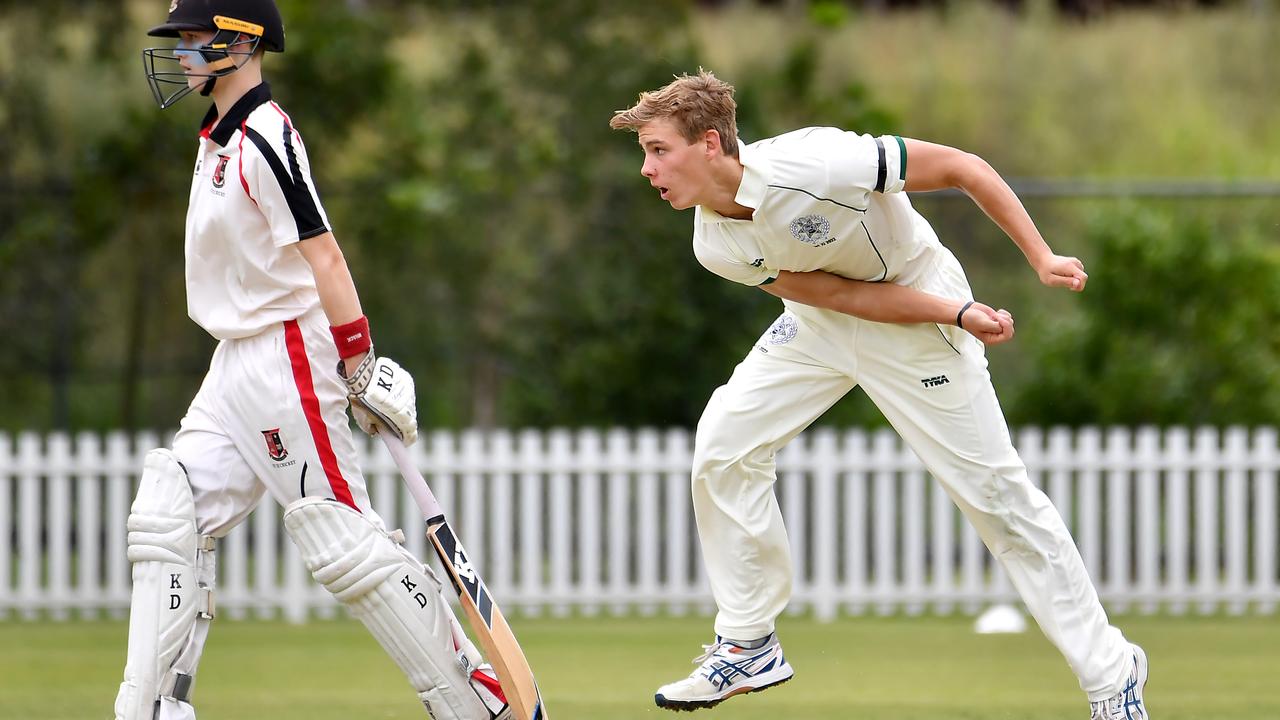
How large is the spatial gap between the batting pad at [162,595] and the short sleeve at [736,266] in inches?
56.4

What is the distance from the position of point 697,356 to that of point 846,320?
6.21 metres

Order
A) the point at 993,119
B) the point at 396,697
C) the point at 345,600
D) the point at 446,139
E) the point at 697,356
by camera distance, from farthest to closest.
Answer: the point at 993,119 → the point at 446,139 → the point at 697,356 → the point at 396,697 → the point at 345,600

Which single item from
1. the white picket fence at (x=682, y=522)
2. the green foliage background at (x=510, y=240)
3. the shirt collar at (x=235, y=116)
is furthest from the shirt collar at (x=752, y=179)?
the green foliage background at (x=510, y=240)

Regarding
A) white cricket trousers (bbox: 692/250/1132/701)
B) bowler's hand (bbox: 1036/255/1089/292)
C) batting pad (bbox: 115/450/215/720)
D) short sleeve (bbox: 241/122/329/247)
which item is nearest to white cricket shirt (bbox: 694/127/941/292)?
white cricket trousers (bbox: 692/250/1132/701)

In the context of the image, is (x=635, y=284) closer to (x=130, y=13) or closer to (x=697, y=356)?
(x=697, y=356)

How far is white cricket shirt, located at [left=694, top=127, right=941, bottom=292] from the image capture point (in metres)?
4.15

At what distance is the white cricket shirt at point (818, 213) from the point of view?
13.6ft

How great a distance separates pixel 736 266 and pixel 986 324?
0.66 meters

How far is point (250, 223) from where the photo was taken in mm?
4094

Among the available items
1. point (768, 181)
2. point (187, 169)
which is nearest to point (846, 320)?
point (768, 181)

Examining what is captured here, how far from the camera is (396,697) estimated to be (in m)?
5.80

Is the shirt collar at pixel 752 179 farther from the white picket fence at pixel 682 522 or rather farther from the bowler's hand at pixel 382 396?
the white picket fence at pixel 682 522

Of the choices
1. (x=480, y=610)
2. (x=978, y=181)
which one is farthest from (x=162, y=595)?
(x=978, y=181)

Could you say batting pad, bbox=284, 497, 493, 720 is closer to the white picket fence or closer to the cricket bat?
the cricket bat
